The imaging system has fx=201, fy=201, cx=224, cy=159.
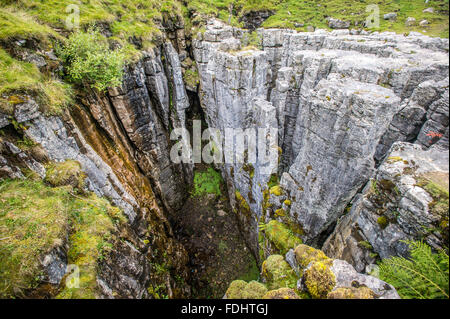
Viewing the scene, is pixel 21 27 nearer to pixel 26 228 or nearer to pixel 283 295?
pixel 26 228

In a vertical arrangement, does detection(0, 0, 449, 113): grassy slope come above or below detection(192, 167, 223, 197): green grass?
above

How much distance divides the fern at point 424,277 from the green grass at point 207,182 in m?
23.9

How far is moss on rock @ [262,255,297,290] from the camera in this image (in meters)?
9.15

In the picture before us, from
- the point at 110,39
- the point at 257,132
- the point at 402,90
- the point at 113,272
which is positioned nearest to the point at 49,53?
the point at 110,39

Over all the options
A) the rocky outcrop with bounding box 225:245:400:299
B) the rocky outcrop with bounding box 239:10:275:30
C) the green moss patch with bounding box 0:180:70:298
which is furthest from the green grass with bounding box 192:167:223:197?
the rocky outcrop with bounding box 239:10:275:30

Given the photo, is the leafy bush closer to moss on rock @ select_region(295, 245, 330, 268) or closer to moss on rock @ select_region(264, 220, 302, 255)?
moss on rock @ select_region(295, 245, 330, 268)

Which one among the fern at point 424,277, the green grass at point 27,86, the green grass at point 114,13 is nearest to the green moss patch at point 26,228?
the green grass at point 27,86

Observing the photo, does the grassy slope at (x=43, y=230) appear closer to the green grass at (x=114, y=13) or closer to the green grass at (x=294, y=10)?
the green grass at (x=114, y=13)

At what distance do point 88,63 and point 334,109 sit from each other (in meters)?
16.3

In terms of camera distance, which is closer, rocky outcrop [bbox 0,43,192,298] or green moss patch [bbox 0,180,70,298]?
green moss patch [bbox 0,180,70,298]

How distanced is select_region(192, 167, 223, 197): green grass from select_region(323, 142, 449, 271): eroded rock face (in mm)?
20490

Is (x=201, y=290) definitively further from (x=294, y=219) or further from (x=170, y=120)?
(x=170, y=120)

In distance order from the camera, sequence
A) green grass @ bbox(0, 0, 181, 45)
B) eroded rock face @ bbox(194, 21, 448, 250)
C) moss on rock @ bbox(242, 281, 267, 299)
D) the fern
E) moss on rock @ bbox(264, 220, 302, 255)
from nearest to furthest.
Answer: the fern < moss on rock @ bbox(242, 281, 267, 299) < eroded rock face @ bbox(194, 21, 448, 250) < moss on rock @ bbox(264, 220, 302, 255) < green grass @ bbox(0, 0, 181, 45)

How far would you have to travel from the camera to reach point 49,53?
1341 cm
